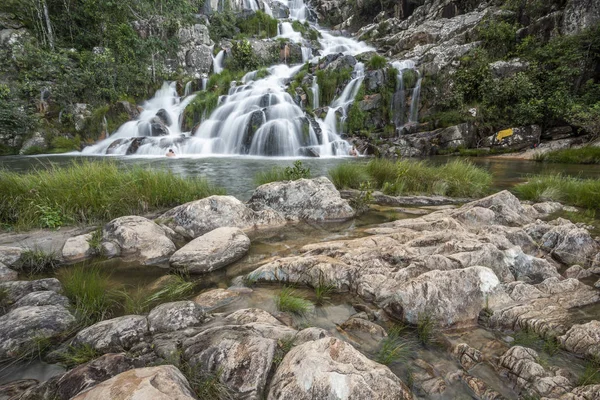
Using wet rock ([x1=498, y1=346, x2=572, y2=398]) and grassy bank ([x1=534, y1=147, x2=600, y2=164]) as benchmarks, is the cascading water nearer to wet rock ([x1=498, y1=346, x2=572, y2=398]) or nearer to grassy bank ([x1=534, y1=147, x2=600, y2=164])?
grassy bank ([x1=534, y1=147, x2=600, y2=164])

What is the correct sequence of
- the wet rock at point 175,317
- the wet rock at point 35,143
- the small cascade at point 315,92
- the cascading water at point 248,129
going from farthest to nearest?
the small cascade at point 315,92 → the wet rock at point 35,143 → the cascading water at point 248,129 → the wet rock at point 175,317

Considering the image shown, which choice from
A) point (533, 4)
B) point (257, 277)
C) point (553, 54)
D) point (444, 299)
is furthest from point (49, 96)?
point (533, 4)

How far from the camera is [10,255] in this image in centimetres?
344

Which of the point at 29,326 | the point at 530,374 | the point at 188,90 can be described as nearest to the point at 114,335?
the point at 29,326

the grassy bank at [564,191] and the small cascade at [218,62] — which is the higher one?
the small cascade at [218,62]

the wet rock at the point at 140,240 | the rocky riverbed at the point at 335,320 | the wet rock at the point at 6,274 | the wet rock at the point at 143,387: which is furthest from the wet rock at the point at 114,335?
the wet rock at the point at 6,274

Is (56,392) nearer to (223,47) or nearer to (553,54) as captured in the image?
(553,54)

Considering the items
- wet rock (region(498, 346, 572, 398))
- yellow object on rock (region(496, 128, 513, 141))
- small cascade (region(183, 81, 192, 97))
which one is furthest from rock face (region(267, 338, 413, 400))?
small cascade (region(183, 81, 192, 97))

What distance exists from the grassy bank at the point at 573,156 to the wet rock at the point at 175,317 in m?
17.9

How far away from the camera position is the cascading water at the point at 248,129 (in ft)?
54.5

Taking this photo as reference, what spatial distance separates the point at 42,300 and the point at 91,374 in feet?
4.78

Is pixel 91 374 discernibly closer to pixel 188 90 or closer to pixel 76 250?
pixel 76 250

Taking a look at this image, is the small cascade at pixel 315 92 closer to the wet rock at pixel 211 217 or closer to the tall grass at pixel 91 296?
the wet rock at pixel 211 217

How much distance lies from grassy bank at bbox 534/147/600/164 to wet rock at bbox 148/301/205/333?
1786cm
